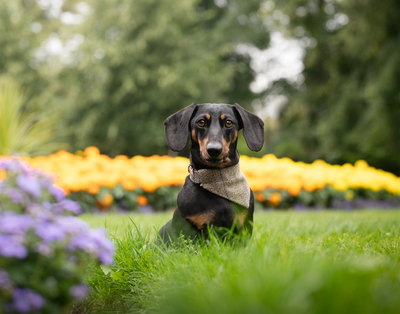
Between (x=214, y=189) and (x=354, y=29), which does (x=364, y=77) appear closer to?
(x=354, y=29)

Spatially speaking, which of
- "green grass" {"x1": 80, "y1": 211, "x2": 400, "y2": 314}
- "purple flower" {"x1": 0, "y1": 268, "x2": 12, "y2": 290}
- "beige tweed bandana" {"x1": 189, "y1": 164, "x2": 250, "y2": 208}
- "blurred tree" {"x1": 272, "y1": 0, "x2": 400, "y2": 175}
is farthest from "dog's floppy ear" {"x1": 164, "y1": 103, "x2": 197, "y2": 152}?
"blurred tree" {"x1": 272, "y1": 0, "x2": 400, "y2": 175}

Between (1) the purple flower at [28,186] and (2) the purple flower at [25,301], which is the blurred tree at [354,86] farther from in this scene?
(2) the purple flower at [25,301]

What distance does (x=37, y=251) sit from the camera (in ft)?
3.84

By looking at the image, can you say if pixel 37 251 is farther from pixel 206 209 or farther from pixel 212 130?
pixel 212 130

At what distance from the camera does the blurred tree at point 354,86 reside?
326 inches

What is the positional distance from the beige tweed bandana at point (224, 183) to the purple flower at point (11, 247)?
146cm

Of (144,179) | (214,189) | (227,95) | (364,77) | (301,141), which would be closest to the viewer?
(214,189)

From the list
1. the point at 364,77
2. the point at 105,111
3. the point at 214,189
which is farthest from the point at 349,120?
the point at 214,189

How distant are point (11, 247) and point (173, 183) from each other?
180 inches

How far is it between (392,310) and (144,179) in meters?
4.43

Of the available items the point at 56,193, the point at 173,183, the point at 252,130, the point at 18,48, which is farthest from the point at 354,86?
the point at 18,48

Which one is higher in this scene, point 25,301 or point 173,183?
point 25,301

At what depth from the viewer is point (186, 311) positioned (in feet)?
4.70

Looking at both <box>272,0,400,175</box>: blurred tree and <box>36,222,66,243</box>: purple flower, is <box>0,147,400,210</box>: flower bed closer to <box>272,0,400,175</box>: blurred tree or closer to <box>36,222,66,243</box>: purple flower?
<box>272,0,400,175</box>: blurred tree
